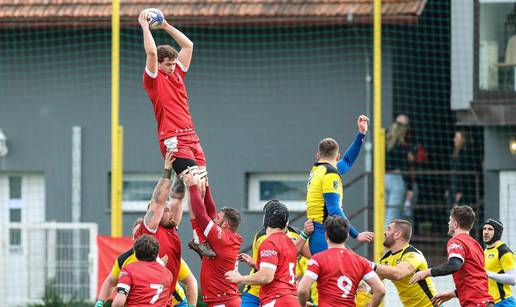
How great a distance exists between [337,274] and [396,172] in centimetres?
756

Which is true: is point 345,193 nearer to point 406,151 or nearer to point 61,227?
point 406,151

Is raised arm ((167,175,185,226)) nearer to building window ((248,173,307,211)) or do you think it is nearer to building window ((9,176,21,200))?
building window ((248,173,307,211))

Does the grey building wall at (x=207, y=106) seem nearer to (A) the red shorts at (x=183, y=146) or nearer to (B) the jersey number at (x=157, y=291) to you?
(A) the red shorts at (x=183, y=146)

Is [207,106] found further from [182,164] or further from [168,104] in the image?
[182,164]

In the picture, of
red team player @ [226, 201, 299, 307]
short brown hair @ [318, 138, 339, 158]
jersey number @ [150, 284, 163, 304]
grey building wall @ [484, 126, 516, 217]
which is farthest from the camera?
grey building wall @ [484, 126, 516, 217]

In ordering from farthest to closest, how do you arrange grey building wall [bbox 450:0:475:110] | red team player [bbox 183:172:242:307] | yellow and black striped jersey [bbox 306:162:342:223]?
1. grey building wall [bbox 450:0:475:110]
2. yellow and black striped jersey [bbox 306:162:342:223]
3. red team player [bbox 183:172:242:307]

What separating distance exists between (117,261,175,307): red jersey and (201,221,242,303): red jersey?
1246 mm

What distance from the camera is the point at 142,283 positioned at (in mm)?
11641

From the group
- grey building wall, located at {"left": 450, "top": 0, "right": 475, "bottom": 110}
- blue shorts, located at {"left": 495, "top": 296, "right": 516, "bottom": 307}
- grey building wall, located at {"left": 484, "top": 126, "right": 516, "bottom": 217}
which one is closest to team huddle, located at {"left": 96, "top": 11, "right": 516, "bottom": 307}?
blue shorts, located at {"left": 495, "top": 296, "right": 516, "bottom": 307}

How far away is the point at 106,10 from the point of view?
19453 millimetres

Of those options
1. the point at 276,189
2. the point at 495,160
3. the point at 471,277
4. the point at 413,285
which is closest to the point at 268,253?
the point at 413,285

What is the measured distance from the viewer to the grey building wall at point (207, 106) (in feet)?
65.0

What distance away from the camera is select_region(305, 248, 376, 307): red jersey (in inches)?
452

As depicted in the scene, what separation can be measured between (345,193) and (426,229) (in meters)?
1.73
